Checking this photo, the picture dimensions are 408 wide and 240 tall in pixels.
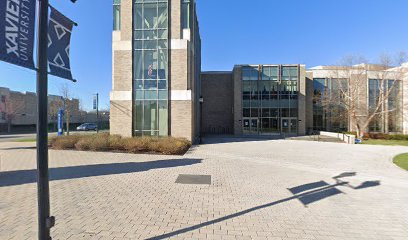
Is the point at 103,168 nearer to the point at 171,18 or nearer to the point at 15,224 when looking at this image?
the point at 15,224

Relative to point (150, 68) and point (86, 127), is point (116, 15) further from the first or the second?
point (86, 127)

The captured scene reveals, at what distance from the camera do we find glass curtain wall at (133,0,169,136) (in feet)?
58.7

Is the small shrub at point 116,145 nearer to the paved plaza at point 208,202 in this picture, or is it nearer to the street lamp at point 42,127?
the paved plaza at point 208,202

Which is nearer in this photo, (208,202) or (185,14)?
(208,202)

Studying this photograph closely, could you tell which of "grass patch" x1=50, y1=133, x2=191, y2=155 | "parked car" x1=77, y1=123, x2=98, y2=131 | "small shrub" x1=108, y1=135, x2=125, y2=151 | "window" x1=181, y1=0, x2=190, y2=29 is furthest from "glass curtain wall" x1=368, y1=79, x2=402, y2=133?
"parked car" x1=77, y1=123, x2=98, y2=131

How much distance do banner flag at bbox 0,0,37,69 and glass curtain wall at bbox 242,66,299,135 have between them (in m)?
30.0

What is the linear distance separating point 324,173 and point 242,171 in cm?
353

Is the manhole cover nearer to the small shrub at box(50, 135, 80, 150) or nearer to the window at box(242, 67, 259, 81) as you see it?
the small shrub at box(50, 135, 80, 150)

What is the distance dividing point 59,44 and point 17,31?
2.14ft

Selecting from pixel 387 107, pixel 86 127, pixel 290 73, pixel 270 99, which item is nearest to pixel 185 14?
pixel 270 99

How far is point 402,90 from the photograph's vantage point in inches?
1323

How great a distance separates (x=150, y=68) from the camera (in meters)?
18.2

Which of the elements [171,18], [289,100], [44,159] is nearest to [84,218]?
[44,159]

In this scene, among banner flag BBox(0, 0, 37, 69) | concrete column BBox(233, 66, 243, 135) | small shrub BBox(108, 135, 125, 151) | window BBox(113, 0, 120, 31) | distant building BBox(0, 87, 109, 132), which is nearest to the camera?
banner flag BBox(0, 0, 37, 69)
